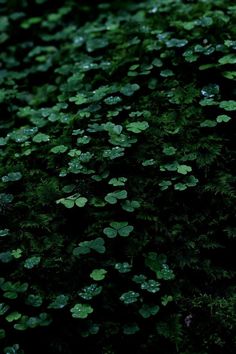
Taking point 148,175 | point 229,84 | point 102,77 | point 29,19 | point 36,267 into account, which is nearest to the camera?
point 36,267

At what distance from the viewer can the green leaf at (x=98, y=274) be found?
8.39 ft

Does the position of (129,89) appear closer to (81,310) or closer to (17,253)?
(17,253)

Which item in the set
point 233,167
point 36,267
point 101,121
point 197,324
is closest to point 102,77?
point 101,121

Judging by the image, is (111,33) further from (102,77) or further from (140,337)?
(140,337)

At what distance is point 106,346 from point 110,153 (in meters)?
1.18

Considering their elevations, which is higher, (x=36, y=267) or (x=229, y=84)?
(x=229, y=84)

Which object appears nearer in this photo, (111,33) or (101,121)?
(101,121)

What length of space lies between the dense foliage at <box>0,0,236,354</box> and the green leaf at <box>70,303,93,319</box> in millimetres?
16

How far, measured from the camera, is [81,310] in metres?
2.48

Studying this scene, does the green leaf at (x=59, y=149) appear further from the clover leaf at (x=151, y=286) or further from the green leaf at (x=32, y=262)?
the clover leaf at (x=151, y=286)

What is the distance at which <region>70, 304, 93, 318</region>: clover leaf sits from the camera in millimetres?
2445

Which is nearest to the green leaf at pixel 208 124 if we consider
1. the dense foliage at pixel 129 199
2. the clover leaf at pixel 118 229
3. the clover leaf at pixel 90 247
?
the dense foliage at pixel 129 199

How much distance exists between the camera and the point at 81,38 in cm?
447

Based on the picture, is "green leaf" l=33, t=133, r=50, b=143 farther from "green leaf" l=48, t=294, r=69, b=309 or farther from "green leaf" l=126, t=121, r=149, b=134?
"green leaf" l=48, t=294, r=69, b=309
